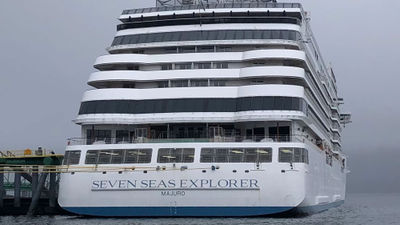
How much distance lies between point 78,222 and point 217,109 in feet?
32.3

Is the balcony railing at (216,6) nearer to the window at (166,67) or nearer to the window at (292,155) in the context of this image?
the window at (166,67)

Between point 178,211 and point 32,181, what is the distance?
546 inches

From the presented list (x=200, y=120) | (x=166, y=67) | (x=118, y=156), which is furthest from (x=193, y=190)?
(x=166, y=67)

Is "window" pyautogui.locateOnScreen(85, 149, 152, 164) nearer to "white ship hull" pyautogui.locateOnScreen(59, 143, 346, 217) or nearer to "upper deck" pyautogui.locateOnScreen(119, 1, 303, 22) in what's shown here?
"white ship hull" pyautogui.locateOnScreen(59, 143, 346, 217)

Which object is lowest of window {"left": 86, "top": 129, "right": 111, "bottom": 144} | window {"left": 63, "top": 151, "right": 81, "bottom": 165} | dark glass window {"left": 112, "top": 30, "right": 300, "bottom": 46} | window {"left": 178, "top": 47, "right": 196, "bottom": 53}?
window {"left": 63, "top": 151, "right": 81, "bottom": 165}

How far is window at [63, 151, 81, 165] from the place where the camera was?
126 ft

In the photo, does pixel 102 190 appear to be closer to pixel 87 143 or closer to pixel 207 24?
pixel 87 143

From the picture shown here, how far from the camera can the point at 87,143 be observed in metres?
40.2

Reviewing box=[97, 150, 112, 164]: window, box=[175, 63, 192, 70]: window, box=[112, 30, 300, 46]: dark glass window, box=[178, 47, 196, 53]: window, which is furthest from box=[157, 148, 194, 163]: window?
box=[112, 30, 300, 46]: dark glass window

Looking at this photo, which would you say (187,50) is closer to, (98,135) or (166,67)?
(166,67)

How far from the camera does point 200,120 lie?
39438 mm

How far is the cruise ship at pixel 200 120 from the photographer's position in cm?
3622

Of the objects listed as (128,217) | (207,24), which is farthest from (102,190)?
(207,24)

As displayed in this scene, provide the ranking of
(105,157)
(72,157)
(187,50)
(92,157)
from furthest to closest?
(187,50)
(72,157)
(92,157)
(105,157)
